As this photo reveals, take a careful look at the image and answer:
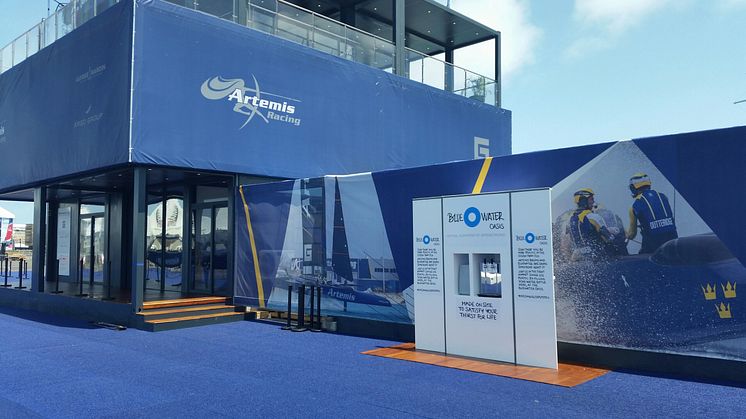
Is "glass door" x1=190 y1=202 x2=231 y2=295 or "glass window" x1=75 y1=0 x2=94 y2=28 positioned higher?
"glass window" x1=75 y1=0 x2=94 y2=28

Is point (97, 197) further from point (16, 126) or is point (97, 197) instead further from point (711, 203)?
point (711, 203)

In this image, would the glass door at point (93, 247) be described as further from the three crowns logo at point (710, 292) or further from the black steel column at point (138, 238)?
the three crowns logo at point (710, 292)

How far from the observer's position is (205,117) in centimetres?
1167

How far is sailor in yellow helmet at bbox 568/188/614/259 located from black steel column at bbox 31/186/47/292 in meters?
12.2

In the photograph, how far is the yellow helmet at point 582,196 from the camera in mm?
7408

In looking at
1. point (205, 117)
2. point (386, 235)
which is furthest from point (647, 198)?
point (205, 117)

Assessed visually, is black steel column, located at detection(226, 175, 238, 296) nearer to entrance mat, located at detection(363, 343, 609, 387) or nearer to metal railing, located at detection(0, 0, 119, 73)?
metal railing, located at detection(0, 0, 119, 73)

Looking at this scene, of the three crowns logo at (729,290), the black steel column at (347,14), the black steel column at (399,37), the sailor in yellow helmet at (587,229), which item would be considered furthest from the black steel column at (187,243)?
the three crowns logo at (729,290)

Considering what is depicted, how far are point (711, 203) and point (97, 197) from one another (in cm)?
1541

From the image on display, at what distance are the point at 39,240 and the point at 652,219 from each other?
13284 millimetres

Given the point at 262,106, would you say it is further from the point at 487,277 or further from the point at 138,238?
the point at 487,277

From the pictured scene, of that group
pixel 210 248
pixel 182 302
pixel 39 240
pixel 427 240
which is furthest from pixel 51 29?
pixel 427 240

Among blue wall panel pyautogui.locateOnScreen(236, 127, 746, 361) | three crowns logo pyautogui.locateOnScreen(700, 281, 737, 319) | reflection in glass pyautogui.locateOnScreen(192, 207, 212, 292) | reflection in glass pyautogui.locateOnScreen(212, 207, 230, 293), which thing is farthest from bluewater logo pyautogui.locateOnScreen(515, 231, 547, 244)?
reflection in glass pyautogui.locateOnScreen(192, 207, 212, 292)

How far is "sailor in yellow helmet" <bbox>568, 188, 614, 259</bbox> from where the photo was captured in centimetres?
727
